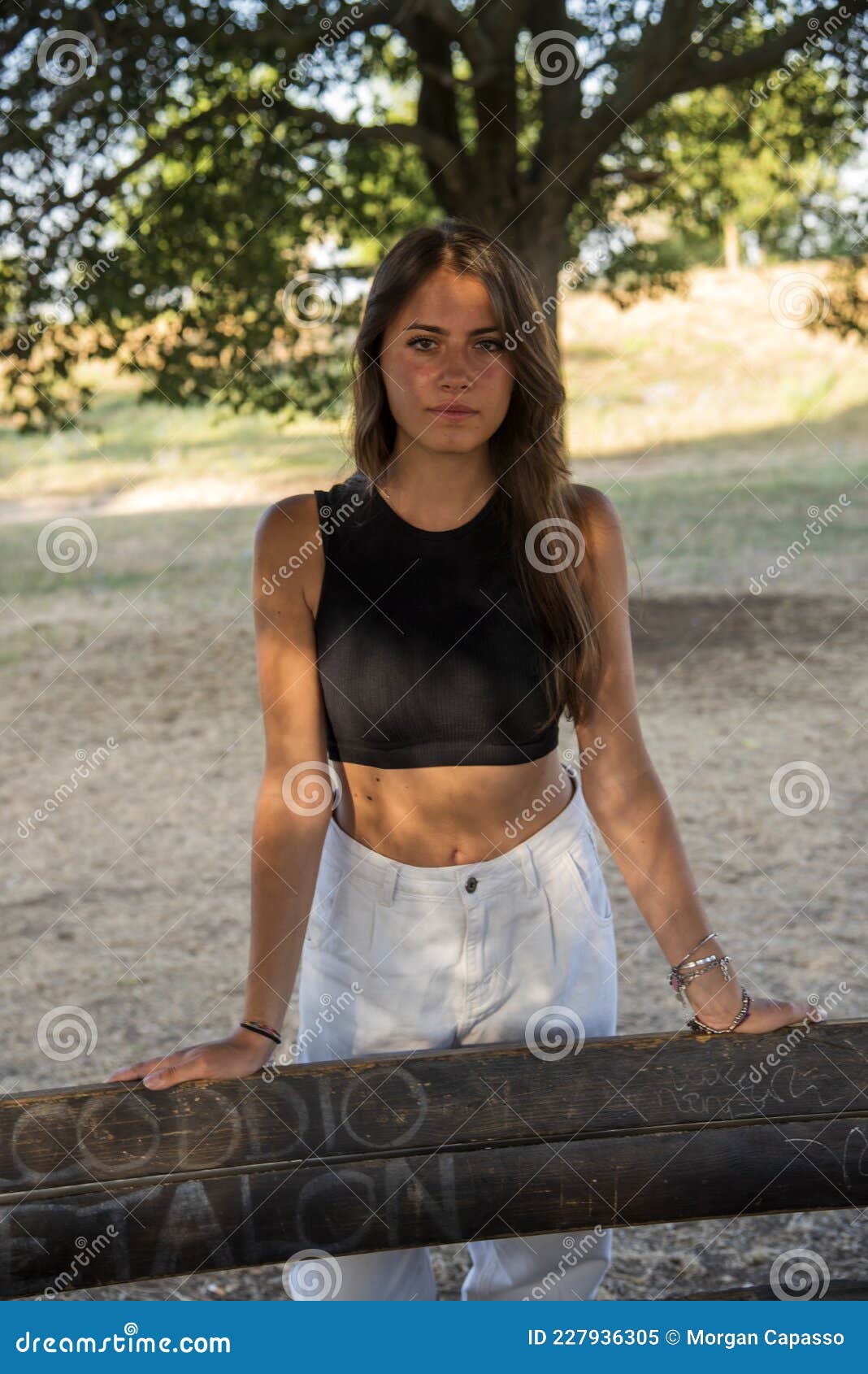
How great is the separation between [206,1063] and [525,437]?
116cm

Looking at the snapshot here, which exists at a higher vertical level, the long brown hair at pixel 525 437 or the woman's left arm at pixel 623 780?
the long brown hair at pixel 525 437

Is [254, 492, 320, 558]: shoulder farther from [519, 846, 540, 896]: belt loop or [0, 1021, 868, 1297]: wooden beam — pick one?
[0, 1021, 868, 1297]: wooden beam

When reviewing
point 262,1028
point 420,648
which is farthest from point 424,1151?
point 420,648

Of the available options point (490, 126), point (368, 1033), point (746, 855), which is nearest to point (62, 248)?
point (490, 126)

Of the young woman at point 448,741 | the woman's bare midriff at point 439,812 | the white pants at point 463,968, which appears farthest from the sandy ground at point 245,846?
the white pants at point 463,968

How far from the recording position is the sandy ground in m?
3.97

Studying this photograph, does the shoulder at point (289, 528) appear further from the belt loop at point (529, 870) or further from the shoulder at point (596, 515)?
the belt loop at point (529, 870)

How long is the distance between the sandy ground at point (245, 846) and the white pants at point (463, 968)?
565 mm

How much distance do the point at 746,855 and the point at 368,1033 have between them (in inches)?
214

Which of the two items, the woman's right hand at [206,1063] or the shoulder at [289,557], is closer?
the woman's right hand at [206,1063]

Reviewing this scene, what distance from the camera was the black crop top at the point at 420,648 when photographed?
7.57 feet

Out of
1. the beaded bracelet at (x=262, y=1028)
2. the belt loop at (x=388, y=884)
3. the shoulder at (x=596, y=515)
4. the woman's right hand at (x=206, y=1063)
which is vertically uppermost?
the shoulder at (x=596, y=515)

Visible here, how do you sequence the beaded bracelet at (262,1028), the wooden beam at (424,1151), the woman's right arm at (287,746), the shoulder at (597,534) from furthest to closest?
the shoulder at (597,534)
the woman's right arm at (287,746)
the beaded bracelet at (262,1028)
the wooden beam at (424,1151)

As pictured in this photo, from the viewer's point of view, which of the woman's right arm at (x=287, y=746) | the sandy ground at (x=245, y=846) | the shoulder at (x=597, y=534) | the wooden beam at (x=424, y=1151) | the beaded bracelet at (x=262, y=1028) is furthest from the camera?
the sandy ground at (x=245, y=846)
